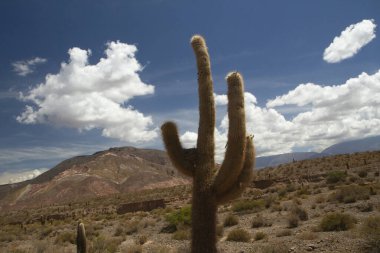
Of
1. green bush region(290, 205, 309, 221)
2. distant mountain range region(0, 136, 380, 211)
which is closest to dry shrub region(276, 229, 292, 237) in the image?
green bush region(290, 205, 309, 221)

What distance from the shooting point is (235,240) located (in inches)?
656

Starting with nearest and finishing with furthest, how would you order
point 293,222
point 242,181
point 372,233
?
1. point 242,181
2. point 372,233
3. point 293,222

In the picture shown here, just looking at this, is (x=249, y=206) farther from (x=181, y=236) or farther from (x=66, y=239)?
(x=66, y=239)

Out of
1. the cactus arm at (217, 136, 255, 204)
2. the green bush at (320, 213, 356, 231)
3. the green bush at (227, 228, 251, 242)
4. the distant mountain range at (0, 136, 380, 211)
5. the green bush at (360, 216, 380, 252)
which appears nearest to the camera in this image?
the cactus arm at (217, 136, 255, 204)

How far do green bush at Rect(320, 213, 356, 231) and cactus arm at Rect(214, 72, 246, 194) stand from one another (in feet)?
27.6

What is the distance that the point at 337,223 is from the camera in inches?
612

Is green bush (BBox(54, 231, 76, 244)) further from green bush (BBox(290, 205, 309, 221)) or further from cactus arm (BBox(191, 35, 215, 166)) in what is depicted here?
cactus arm (BBox(191, 35, 215, 166))

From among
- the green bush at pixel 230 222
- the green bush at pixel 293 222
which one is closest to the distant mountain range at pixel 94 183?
Result: the green bush at pixel 230 222

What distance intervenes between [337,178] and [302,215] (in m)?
15.3

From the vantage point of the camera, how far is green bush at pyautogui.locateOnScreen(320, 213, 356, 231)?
1543 centimetres

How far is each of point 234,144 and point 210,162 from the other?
78 centimetres

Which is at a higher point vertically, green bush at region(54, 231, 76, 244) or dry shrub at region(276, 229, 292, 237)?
dry shrub at region(276, 229, 292, 237)

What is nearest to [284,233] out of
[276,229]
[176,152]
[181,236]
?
[276,229]

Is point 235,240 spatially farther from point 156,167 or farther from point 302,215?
point 156,167
